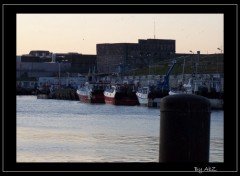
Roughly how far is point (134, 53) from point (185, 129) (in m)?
96.7

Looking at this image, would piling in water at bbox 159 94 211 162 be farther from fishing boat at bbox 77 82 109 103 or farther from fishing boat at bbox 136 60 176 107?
fishing boat at bbox 77 82 109 103

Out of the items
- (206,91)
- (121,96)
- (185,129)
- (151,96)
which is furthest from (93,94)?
(185,129)

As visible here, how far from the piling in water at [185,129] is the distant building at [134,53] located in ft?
274

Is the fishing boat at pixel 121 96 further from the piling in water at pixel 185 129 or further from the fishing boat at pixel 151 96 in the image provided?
the piling in water at pixel 185 129

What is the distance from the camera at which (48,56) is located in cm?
13075

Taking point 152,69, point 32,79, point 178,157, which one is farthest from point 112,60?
point 178,157

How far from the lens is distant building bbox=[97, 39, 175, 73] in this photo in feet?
304

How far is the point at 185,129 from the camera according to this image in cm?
468

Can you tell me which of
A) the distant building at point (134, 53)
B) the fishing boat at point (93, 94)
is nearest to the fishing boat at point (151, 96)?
the fishing boat at point (93, 94)

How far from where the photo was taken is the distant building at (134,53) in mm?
92588

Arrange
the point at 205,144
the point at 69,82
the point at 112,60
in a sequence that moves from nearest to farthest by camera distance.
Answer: the point at 205,144 → the point at 112,60 → the point at 69,82
